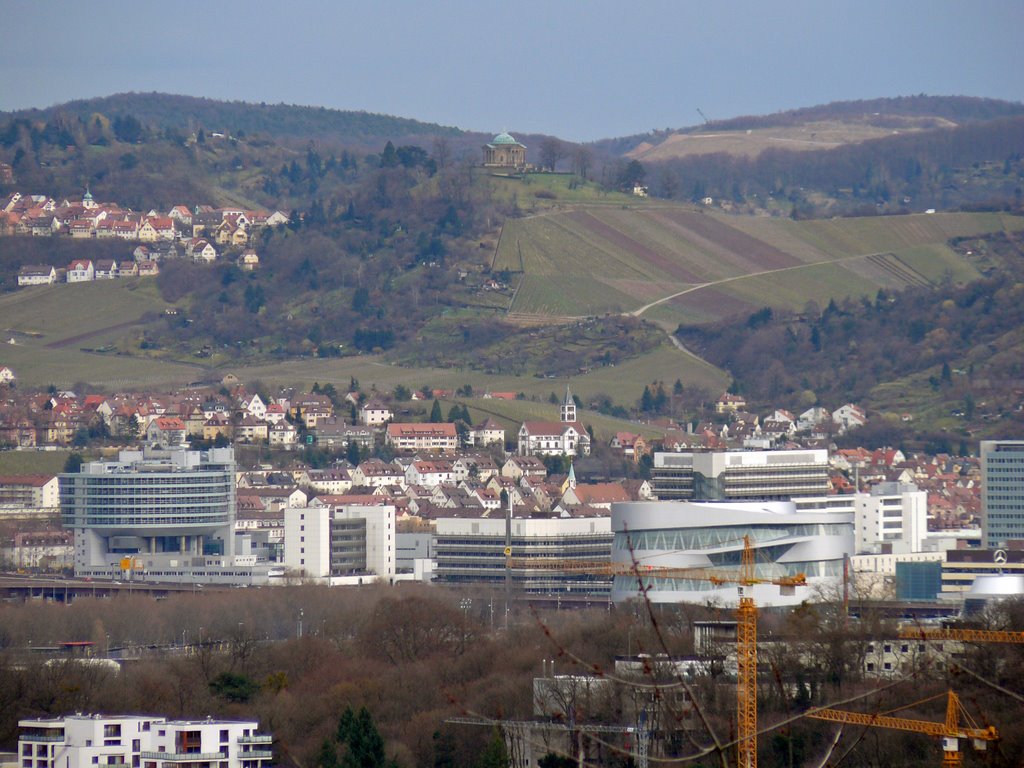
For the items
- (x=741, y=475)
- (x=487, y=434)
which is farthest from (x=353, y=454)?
(x=741, y=475)

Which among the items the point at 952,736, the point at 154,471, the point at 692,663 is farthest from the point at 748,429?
the point at 952,736

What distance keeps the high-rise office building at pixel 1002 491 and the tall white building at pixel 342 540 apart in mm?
24390

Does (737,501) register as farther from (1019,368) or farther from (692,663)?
(1019,368)

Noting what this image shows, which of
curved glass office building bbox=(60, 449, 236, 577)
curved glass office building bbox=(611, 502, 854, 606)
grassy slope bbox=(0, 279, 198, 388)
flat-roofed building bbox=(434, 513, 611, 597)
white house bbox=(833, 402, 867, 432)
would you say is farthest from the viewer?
grassy slope bbox=(0, 279, 198, 388)

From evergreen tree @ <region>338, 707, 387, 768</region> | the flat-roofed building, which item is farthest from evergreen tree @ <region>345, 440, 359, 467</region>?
A: evergreen tree @ <region>338, 707, 387, 768</region>

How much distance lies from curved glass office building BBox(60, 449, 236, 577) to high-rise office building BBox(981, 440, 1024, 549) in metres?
32.3

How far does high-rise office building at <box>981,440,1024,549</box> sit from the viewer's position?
362ft

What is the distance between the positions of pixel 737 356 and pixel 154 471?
206 ft

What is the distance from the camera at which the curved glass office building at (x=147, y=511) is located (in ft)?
393

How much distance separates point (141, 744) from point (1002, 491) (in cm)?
5988

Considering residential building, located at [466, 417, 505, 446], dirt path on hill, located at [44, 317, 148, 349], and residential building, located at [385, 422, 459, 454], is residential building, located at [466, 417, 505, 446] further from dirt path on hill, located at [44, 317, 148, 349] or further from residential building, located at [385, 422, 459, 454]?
dirt path on hill, located at [44, 317, 148, 349]

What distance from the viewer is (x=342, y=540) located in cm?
11344

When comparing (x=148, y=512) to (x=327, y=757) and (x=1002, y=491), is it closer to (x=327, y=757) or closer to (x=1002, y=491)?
(x=1002, y=491)

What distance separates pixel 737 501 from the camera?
9112cm
